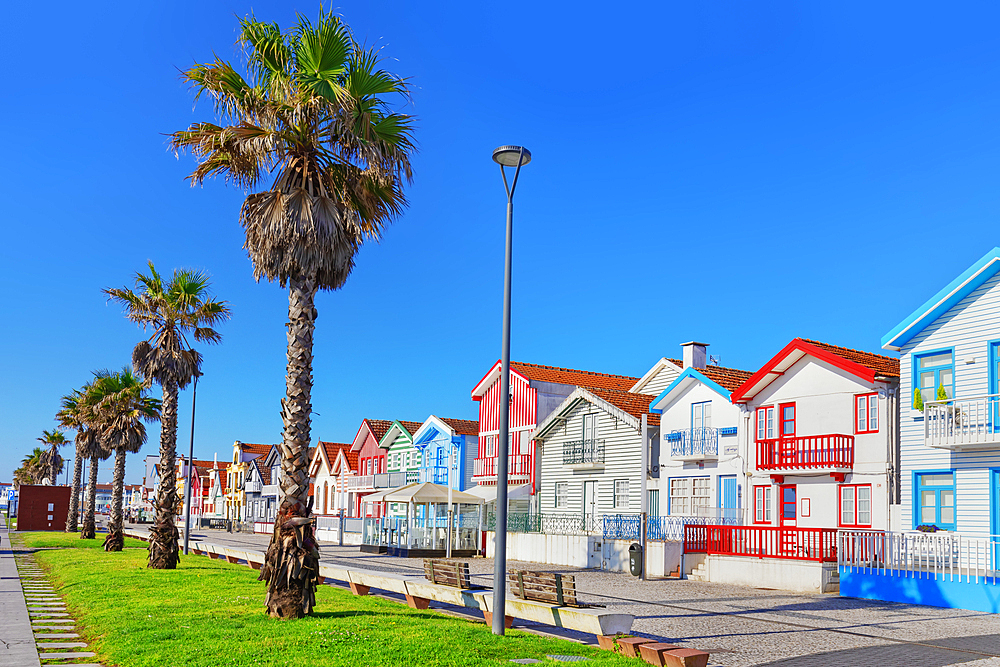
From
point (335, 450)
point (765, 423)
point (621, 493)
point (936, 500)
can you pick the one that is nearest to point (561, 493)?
point (621, 493)

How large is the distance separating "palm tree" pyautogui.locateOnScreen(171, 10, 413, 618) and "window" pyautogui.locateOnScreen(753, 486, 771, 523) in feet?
61.3

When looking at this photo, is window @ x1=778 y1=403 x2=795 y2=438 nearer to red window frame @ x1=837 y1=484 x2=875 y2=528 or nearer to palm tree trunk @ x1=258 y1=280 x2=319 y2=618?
red window frame @ x1=837 y1=484 x2=875 y2=528

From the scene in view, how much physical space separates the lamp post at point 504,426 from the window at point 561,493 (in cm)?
Result: 2546

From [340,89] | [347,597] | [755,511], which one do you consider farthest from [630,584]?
[340,89]

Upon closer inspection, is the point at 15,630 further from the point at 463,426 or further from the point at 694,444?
the point at 463,426

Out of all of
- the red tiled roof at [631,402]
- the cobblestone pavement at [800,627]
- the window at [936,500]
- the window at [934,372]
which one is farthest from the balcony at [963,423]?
the red tiled roof at [631,402]

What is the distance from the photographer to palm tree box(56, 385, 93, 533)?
55.7 meters

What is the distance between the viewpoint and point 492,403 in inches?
1825

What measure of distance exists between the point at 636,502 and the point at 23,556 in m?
24.0

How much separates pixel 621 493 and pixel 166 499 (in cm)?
1749

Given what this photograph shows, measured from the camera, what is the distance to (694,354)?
1471 inches

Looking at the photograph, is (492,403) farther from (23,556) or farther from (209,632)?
(209,632)

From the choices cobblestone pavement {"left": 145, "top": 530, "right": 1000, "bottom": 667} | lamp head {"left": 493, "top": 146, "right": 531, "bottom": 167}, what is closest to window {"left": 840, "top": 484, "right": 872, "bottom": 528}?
cobblestone pavement {"left": 145, "top": 530, "right": 1000, "bottom": 667}

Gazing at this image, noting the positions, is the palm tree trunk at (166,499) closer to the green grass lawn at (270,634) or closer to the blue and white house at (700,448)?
the green grass lawn at (270,634)
